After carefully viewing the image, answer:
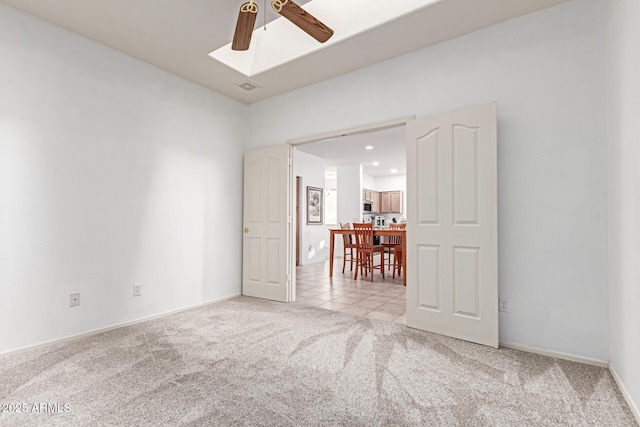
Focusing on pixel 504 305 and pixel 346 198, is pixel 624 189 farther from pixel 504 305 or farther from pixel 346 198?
pixel 346 198

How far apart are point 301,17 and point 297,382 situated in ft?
8.10

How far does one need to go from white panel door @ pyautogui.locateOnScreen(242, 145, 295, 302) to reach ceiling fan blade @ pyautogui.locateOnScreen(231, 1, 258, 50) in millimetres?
1751

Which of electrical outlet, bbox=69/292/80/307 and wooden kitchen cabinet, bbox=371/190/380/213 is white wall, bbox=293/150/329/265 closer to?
wooden kitchen cabinet, bbox=371/190/380/213

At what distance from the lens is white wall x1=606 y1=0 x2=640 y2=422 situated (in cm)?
173

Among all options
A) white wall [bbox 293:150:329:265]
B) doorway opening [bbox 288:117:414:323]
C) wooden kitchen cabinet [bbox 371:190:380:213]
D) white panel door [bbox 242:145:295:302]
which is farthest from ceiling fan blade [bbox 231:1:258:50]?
wooden kitchen cabinet [bbox 371:190:380:213]

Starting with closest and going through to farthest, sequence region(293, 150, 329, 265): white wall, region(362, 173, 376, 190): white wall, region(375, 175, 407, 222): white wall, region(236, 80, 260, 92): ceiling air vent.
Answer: region(236, 80, 260, 92): ceiling air vent < region(293, 150, 329, 265): white wall < region(362, 173, 376, 190): white wall < region(375, 175, 407, 222): white wall

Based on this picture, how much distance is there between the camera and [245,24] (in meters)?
2.24

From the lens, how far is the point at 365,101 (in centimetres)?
353

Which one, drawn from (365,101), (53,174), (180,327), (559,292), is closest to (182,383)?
(180,327)

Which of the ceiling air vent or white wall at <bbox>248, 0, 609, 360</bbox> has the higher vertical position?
the ceiling air vent

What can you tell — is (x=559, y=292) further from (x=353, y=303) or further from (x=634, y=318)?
(x=353, y=303)

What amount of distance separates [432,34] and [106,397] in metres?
3.70

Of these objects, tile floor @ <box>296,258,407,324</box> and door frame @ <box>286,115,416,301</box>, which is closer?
door frame @ <box>286,115,416,301</box>

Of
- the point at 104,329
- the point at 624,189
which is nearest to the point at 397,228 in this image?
the point at 624,189
